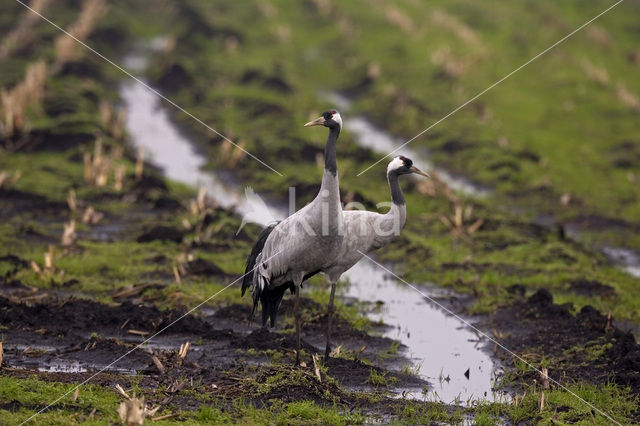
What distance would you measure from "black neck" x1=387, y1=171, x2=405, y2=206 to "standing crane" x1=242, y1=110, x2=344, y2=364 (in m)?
1.07

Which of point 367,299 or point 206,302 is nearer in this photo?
point 206,302

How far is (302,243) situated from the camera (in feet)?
30.6

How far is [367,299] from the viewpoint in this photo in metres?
13.7

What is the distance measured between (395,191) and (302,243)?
1.51m

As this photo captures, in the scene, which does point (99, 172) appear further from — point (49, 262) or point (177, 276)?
point (177, 276)

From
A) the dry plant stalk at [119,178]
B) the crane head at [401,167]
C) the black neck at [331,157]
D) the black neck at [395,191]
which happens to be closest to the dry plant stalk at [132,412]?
the black neck at [331,157]

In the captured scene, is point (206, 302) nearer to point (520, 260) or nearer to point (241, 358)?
point (241, 358)

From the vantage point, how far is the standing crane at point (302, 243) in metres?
9.05

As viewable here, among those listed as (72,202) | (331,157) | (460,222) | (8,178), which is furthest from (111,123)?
(331,157)

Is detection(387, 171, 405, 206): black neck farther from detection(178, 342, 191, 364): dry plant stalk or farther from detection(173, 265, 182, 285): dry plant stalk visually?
detection(173, 265, 182, 285): dry plant stalk

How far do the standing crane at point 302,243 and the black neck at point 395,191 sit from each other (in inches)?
42.2

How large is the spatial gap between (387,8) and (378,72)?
1181cm

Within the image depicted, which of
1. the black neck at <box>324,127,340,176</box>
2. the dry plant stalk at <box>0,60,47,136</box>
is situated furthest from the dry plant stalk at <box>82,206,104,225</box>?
the black neck at <box>324,127,340,176</box>

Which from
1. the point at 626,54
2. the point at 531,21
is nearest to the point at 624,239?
the point at 626,54
